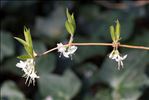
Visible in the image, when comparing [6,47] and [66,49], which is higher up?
[6,47]

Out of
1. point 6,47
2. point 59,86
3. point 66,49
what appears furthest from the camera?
point 6,47

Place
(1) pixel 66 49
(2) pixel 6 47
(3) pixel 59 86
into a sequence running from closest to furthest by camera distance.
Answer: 1. (1) pixel 66 49
2. (3) pixel 59 86
3. (2) pixel 6 47

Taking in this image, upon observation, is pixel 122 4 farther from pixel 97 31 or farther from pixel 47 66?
pixel 47 66

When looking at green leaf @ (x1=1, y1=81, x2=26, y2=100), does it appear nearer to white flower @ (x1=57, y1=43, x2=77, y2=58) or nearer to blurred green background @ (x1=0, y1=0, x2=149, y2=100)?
blurred green background @ (x1=0, y1=0, x2=149, y2=100)

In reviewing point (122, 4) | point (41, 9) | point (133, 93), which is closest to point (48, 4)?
point (41, 9)

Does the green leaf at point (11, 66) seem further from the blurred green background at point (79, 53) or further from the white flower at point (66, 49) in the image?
the white flower at point (66, 49)

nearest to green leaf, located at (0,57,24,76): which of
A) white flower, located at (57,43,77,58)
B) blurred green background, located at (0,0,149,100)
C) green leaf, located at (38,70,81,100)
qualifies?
blurred green background, located at (0,0,149,100)

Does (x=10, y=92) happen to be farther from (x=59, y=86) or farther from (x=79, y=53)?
(x=79, y=53)

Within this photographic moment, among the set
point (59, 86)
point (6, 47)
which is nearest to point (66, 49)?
point (59, 86)
